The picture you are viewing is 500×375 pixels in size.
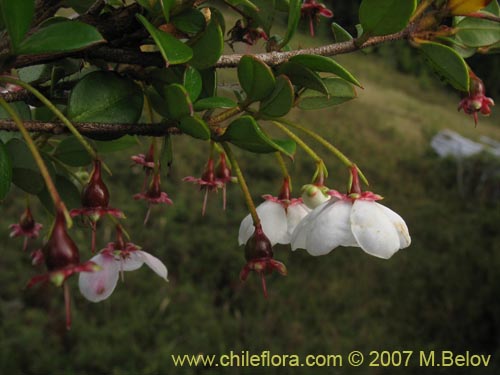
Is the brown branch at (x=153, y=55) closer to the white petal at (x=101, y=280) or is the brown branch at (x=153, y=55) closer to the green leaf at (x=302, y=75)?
the green leaf at (x=302, y=75)

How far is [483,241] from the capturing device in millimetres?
3695

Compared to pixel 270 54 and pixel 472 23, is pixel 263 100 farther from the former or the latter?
pixel 472 23

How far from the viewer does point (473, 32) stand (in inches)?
17.1

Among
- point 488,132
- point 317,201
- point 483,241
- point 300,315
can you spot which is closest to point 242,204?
point 300,315

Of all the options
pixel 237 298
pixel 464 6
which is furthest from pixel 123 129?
pixel 237 298

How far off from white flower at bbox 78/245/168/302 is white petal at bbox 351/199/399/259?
0.15m

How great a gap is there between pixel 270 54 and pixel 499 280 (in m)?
3.05

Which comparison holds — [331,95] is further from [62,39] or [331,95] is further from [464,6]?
[62,39]

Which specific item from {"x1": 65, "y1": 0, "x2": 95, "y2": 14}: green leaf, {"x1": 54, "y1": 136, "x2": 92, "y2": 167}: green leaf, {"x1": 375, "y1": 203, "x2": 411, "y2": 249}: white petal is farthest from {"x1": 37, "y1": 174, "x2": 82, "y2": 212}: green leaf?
{"x1": 375, "y1": 203, "x2": 411, "y2": 249}: white petal

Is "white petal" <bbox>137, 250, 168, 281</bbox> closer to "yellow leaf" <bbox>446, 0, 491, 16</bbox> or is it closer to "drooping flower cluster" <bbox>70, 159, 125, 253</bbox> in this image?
"drooping flower cluster" <bbox>70, 159, 125, 253</bbox>

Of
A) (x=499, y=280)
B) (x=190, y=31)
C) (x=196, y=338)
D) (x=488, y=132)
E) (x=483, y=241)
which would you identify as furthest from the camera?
(x=488, y=132)

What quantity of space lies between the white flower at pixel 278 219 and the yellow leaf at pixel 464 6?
0.18 m

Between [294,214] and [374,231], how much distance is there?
0.09 metres

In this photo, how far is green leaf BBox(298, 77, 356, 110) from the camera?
445 mm
